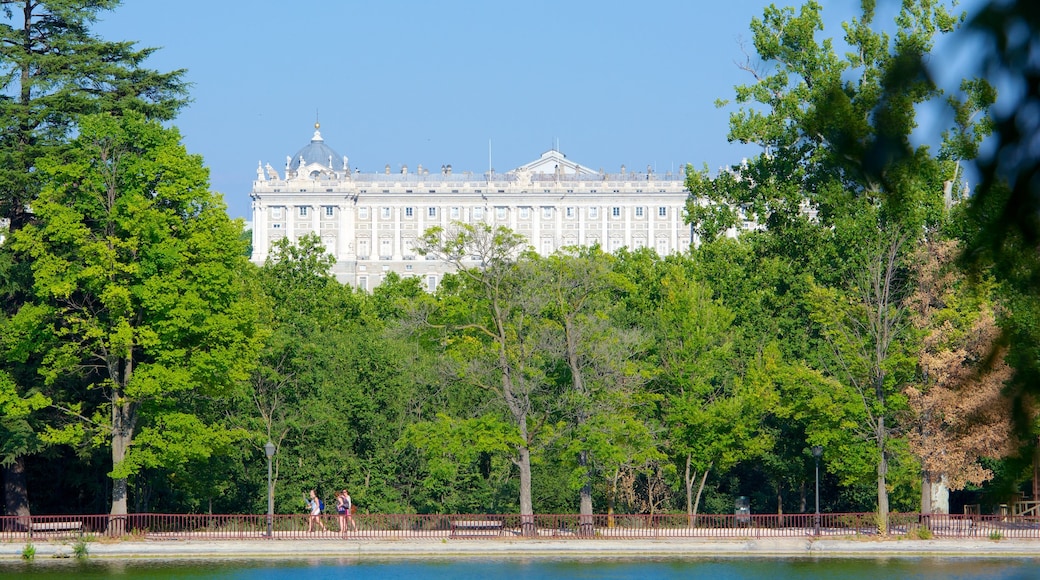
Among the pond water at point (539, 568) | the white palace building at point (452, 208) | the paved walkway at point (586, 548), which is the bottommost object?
the pond water at point (539, 568)

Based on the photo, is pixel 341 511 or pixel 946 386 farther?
pixel 341 511

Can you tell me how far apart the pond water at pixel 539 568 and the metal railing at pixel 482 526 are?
1.86 metres

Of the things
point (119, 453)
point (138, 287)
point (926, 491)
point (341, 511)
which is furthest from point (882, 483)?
point (138, 287)

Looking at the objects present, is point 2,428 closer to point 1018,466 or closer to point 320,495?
point 320,495

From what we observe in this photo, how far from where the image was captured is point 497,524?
39469 mm

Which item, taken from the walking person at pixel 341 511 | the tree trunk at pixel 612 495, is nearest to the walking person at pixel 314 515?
the walking person at pixel 341 511

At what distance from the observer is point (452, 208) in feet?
619

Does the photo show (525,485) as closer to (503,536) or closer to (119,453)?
(503,536)

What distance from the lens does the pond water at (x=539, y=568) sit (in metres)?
33.4

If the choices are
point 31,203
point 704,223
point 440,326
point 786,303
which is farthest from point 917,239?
point 31,203

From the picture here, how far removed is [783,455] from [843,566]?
30.8 feet

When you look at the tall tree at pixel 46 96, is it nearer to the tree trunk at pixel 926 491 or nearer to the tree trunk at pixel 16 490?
the tree trunk at pixel 16 490

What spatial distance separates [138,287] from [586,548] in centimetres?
1376

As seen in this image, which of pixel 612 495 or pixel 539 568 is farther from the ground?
pixel 612 495
